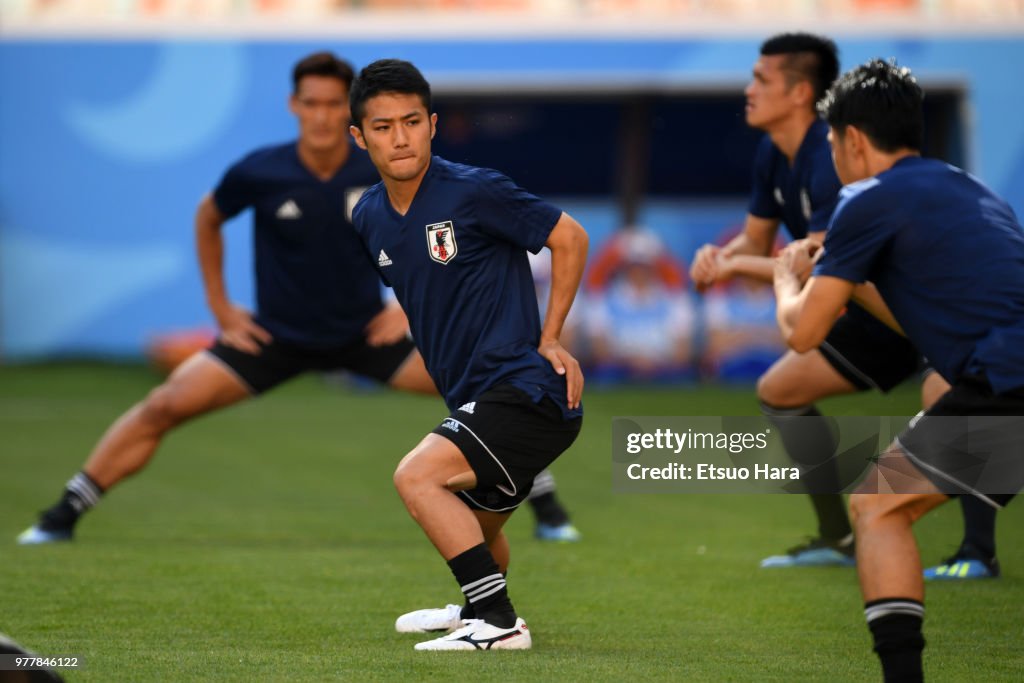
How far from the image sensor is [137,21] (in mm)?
20062

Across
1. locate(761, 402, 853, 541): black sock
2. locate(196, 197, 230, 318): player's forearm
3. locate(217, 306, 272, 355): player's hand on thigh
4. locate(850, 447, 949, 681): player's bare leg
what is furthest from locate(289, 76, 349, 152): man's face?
locate(850, 447, 949, 681): player's bare leg

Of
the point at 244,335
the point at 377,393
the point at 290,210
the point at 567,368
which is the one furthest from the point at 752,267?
the point at 377,393

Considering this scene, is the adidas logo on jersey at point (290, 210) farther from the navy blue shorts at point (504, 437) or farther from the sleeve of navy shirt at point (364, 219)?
the navy blue shorts at point (504, 437)

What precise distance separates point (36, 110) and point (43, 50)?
2.59ft

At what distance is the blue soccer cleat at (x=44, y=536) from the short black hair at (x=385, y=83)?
3387mm

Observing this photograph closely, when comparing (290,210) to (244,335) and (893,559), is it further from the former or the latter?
(893,559)

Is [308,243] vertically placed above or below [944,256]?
below

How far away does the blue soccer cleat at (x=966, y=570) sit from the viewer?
6.78 metres

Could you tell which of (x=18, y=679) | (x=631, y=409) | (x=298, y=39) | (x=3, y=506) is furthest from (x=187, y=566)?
(x=298, y=39)

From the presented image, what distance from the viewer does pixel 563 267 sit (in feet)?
18.0

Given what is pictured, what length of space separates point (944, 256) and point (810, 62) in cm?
284

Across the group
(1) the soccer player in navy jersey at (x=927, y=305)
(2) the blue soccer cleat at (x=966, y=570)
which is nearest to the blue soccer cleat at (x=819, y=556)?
(2) the blue soccer cleat at (x=966, y=570)

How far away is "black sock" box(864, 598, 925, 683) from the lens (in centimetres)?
414

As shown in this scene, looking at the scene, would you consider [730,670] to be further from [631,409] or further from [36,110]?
[36,110]
